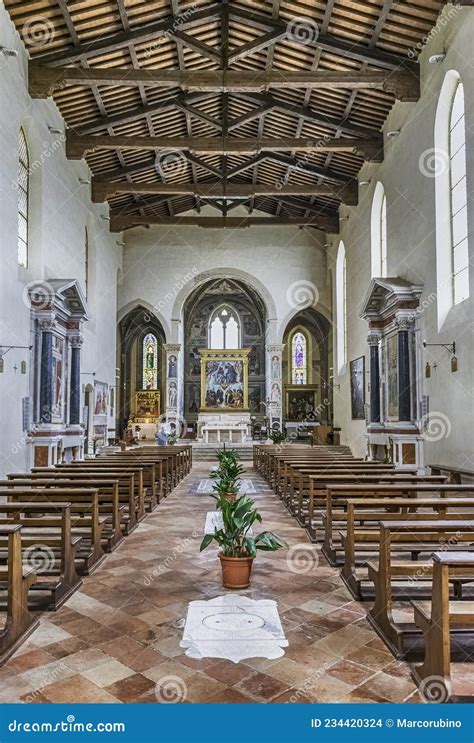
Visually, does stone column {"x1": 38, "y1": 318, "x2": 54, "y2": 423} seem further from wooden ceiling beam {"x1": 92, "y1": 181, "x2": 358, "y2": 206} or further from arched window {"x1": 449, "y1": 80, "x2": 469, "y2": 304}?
arched window {"x1": 449, "y1": 80, "x2": 469, "y2": 304}

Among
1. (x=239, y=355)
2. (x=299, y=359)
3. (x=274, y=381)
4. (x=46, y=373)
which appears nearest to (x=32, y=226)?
(x=46, y=373)

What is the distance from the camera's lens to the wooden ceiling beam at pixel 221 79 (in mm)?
12305

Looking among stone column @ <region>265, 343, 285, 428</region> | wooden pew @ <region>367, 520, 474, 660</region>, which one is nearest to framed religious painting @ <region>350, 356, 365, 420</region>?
stone column @ <region>265, 343, 285, 428</region>

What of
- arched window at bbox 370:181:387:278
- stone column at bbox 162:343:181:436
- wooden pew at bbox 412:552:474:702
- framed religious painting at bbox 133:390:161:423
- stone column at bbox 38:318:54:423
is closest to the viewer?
wooden pew at bbox 412:552:474:702

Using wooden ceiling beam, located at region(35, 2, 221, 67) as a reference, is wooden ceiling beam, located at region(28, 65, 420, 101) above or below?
below

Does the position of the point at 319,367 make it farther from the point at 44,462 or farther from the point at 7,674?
the point at 7,674

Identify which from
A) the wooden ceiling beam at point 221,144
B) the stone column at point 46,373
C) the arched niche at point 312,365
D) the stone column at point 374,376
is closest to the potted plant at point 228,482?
the stone column at point 46,373

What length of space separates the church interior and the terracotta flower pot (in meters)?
0.02

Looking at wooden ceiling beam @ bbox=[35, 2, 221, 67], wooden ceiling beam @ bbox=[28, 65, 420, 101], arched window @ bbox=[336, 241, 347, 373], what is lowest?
arched window @ bbox=[336, 241, 347, 373]

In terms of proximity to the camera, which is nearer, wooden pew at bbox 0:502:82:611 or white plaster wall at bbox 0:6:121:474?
wooden pew at bbox 0:502:82:611

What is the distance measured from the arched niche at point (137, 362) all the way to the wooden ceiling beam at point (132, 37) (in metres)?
17.7

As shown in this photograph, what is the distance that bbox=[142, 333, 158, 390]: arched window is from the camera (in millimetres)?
30714

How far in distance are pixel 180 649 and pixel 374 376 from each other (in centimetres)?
1135

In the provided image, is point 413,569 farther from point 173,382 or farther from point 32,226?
point 173,382
